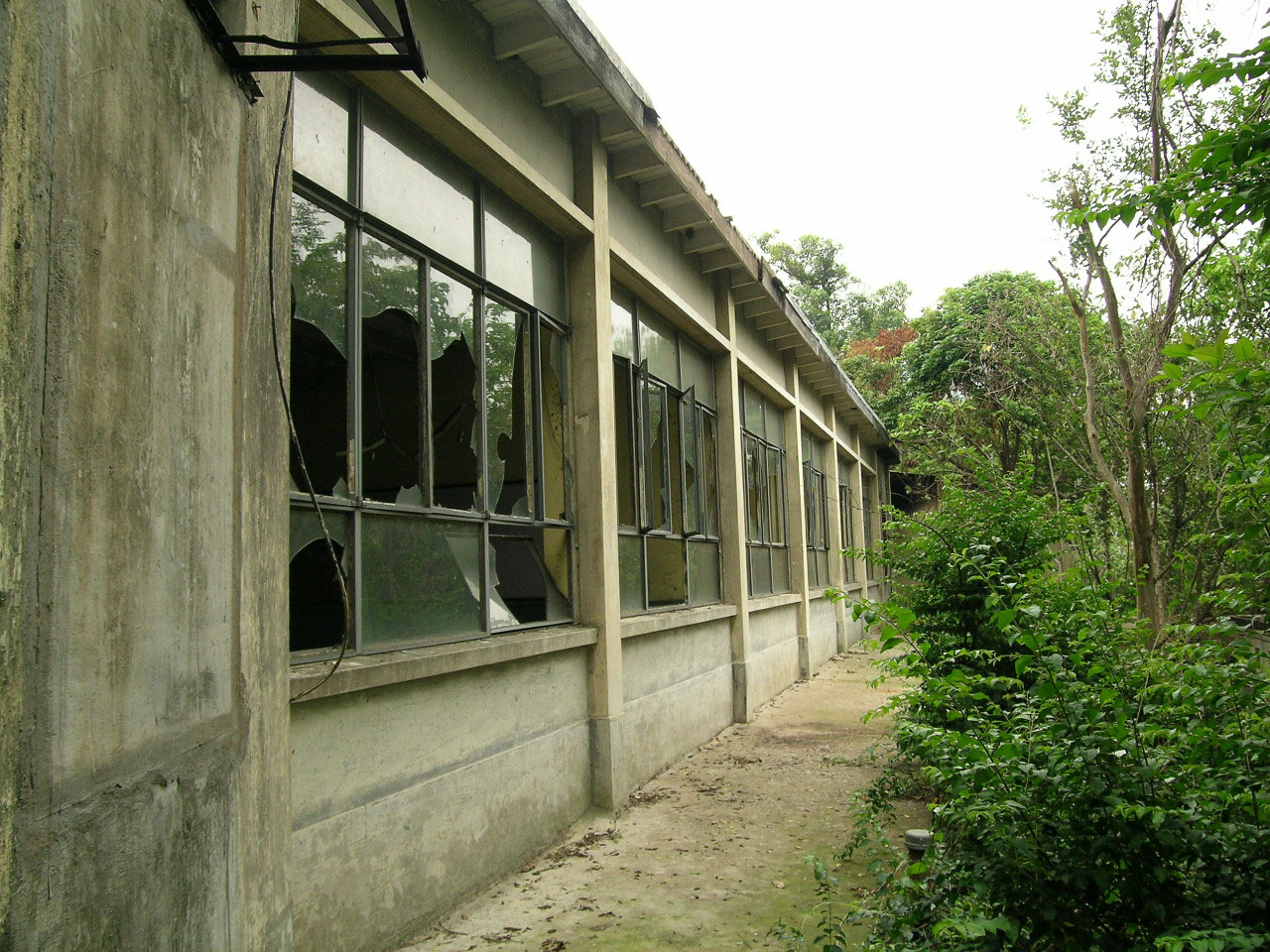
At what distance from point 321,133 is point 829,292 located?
133 feet

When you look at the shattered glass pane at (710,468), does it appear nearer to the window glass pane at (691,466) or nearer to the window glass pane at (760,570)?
the window glass pane at (691,466)

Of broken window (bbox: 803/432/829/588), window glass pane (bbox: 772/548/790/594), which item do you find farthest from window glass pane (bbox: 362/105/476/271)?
broken window (bbox: 803/432/829/588)

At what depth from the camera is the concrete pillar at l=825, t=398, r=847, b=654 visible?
19406 millimetres

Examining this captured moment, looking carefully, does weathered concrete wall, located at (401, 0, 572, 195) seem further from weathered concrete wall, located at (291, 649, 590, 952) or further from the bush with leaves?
the bush with leaves

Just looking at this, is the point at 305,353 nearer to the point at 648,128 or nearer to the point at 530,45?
the point at 530,45

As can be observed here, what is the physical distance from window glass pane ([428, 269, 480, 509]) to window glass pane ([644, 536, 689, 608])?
3.08m

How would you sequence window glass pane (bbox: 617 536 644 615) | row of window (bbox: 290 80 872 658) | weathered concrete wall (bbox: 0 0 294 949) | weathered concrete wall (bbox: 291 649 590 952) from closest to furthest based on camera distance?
weathered concrete wall (bbox: 0 0 294 949), weathered concrete wall (bbox: 291 649 590 952), row of window (bbox: 290 80 872 658), window glass pane (bbox: 617 536 644 615)

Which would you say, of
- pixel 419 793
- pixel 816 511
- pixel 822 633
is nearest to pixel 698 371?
pixel 419 793

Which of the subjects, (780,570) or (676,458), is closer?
(676,458)

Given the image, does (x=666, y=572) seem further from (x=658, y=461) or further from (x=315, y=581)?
(x=315, y=581)

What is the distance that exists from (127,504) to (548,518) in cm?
472

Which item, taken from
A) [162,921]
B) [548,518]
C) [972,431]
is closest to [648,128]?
[548,518]

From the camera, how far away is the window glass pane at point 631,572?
27.6 ft

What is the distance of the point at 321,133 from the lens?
4.85m
